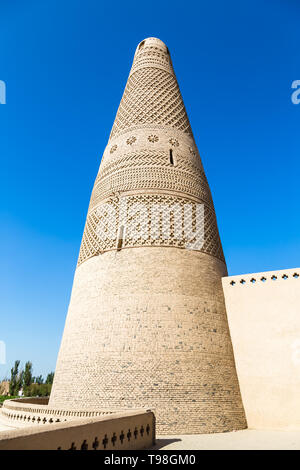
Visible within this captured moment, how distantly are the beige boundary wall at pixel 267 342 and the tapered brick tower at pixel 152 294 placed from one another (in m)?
0.30

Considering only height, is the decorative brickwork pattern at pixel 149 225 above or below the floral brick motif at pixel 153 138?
below

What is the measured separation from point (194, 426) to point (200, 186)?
5950 mm

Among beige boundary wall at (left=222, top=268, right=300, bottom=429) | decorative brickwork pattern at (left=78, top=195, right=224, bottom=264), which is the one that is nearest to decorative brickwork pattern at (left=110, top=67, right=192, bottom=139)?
decorative brickwork pattern at (left=78, top=195, right=224, bottom=264)

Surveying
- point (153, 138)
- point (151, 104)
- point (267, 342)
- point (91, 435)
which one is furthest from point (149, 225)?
point (91, 435)

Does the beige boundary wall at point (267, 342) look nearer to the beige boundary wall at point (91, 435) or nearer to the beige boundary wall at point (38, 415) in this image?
the beige boundary wall at point (91, 435)

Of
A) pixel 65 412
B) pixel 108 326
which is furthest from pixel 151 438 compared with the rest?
pixel 108 326

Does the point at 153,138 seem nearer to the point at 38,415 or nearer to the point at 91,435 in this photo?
the point at 38,415

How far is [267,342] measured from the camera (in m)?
7.15

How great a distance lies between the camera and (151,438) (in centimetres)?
471

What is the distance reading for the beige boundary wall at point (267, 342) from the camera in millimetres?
6578

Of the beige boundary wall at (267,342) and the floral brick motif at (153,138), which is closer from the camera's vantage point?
the beige boundary wall at (267,342)

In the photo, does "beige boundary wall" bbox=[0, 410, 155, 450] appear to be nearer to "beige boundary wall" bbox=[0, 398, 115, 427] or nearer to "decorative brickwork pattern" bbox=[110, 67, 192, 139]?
"beige boundary wall" bbox=[0, 398, 115, 427]

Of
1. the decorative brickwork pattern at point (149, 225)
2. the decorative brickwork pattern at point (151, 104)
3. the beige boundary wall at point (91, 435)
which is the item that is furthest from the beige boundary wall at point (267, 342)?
the decorative brickwork pattern at point (151, 104)
